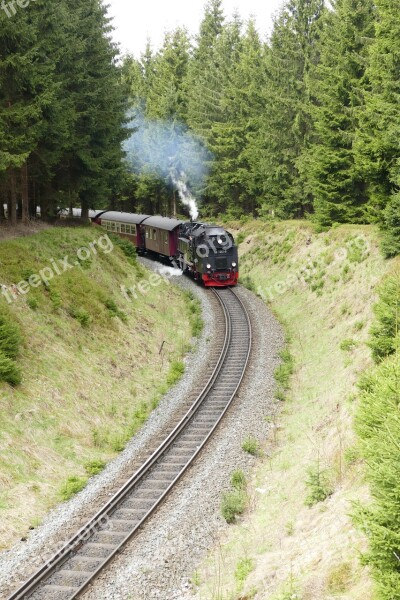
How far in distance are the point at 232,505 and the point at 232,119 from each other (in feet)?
145

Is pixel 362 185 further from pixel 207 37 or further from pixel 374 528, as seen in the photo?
pixel 207 37

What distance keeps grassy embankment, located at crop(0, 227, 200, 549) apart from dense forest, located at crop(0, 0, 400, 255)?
4.76 meters

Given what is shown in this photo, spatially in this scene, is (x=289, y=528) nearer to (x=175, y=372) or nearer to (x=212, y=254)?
(x=175, y=372)

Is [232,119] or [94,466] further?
[232,119]

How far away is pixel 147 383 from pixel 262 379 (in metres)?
4.72

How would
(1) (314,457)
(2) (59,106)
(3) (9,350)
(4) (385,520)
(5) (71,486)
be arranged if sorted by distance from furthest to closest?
1. (2) (59,106)
2. (3) (9,350)
3. (5) (71,486)
4. (1) (314,457)
5. (4) (385,520)

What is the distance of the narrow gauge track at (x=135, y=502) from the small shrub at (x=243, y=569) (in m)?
2.92

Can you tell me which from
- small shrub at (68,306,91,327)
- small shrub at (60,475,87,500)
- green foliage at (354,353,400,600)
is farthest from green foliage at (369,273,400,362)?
small shrub at (68,306,91,327)

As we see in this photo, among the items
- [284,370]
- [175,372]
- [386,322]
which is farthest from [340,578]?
[175,372]

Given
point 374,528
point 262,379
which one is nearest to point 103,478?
point 262,379

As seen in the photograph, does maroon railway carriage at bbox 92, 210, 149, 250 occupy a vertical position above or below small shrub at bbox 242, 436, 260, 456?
above

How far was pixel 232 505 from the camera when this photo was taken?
12312 millimetres

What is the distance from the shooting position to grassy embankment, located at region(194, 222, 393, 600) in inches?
326

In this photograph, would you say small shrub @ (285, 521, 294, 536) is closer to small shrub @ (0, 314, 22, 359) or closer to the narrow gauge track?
the narrow gauge track
